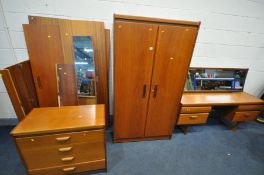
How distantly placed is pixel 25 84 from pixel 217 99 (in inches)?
108

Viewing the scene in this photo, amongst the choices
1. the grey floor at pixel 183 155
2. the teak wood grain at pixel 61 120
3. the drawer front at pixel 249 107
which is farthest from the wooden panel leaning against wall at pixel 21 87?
the drawer front at pixel 249 107

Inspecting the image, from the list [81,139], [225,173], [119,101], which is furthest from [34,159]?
[225,173]

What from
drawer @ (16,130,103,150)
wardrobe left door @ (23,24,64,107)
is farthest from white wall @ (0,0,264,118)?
drawer @ (16,130,103,150)

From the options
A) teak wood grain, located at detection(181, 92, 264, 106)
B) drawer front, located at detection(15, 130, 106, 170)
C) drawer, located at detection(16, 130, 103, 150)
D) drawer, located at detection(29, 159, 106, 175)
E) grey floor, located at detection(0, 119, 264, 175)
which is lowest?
grey floor, located at detection(0, 119, 264, 175)

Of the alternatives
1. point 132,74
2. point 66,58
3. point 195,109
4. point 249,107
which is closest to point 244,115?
point 249,107

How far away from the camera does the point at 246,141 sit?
221 centimetres

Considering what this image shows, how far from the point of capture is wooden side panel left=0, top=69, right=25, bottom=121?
1217 millimetres

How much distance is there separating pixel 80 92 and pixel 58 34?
776 mm

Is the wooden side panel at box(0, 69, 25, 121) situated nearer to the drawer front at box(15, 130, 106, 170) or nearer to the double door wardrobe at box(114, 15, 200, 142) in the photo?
the drawer front at box(15, 130, 106, 170)

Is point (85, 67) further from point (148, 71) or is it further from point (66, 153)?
point (66, 153)

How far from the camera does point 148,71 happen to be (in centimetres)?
160

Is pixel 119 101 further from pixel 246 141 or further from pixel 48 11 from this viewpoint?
pixel 246 141

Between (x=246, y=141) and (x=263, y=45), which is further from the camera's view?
(x=263, y=45)

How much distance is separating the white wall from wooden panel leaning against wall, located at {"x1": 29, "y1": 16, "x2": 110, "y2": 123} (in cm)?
21
